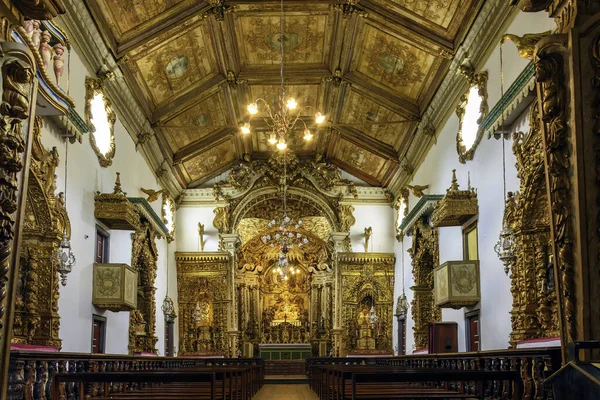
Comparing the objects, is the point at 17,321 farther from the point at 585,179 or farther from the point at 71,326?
the point at 585,179

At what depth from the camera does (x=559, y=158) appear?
507cm

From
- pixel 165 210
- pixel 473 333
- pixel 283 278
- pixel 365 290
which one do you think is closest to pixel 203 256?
pixel 165 210

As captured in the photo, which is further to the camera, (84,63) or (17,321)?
(84,63)

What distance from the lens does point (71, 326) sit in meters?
13.2

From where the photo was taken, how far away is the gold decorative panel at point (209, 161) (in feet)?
78.1

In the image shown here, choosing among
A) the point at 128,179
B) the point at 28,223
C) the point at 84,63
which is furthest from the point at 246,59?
the point at 28,223

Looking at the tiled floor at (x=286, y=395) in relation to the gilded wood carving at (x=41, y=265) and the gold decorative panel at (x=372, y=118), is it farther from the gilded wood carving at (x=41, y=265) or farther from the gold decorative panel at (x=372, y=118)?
the gold decorative panel at (x=372, y=118)

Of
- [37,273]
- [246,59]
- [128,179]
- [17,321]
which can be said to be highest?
[246,59]

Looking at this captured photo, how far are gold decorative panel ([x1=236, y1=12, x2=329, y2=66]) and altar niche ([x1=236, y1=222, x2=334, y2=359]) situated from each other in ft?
28.0

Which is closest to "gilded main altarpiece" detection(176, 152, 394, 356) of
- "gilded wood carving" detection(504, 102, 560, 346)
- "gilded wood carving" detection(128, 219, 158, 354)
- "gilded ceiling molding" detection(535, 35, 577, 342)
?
"gilded wood carving" detection(128, 219, 158, 354)

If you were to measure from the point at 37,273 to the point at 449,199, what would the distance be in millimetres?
8208

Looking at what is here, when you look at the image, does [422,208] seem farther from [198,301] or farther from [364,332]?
[198,301]

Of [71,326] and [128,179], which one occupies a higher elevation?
[128,179]

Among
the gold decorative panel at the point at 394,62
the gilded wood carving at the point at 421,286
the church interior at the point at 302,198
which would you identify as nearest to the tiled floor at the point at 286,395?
the church interior at the point at 302,198
